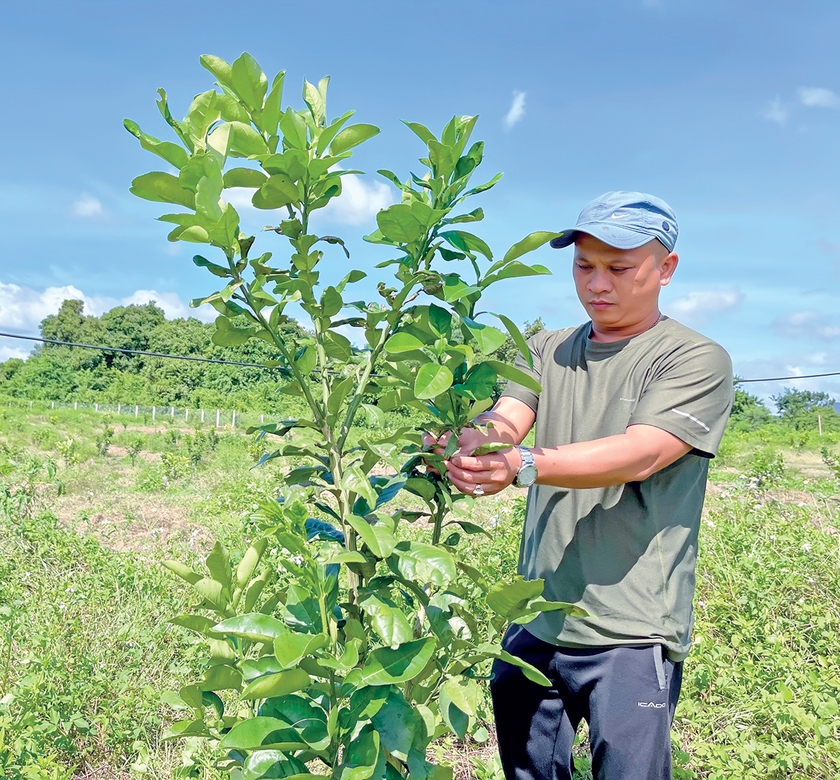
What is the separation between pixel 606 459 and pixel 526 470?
0.19 m

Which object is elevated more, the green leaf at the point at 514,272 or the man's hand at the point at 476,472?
the green leaf at the point at 514,272

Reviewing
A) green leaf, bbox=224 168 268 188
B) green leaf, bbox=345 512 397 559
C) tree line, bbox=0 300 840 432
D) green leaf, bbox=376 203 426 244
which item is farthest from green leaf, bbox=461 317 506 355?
tree line, bbox=0 300 840 432

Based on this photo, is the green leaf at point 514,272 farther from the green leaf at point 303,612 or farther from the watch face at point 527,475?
the green leaf at point 303,612

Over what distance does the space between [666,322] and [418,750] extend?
44.7 inches

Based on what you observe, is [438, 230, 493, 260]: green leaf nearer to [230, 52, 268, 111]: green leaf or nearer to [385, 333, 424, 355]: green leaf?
[385, 333, 424, 355]: green leaf

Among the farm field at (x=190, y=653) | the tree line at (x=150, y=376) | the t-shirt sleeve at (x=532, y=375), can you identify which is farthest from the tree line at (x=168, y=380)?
the t-shirt sleeve at (x=532, y=375)

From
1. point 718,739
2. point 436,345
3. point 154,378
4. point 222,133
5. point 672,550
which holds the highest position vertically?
point 154,378

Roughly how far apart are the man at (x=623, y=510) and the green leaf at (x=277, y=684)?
0.69 metres

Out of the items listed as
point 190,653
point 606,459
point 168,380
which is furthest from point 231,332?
point 168,380

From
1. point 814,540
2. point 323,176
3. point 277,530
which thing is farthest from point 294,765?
point 814,540

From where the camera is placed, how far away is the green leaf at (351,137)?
1.16 metres

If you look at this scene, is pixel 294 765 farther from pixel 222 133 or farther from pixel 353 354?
pixel 222 133

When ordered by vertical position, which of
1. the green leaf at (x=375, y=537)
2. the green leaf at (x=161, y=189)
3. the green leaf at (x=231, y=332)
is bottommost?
the green leaf at (x=375, y=537)

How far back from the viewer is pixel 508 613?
48.8 inches
